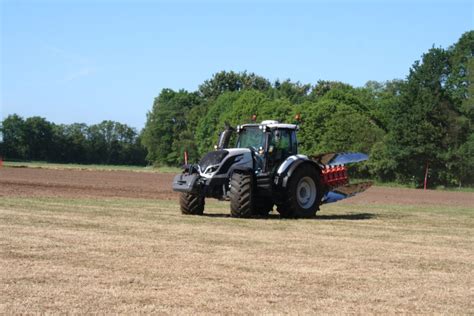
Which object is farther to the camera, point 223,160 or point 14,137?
point 14,137

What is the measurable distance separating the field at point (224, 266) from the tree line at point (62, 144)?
11644 cm

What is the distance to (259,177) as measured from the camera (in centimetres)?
1862

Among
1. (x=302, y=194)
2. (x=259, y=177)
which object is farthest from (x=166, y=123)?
Answer: (x=259, y=177)

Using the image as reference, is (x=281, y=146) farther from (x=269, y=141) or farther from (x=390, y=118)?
(x=390, y=118)

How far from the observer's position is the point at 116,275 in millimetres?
8695

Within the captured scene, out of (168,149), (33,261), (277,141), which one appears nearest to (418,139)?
(277,141)

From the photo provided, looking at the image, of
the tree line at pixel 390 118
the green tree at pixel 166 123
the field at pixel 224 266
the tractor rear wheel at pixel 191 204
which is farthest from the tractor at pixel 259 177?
the green tree at pixel 166 123

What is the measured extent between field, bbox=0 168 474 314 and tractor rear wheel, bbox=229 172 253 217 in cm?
67

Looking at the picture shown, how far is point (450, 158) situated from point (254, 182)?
43.0 m

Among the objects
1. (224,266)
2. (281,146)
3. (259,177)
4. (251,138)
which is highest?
(251,138)

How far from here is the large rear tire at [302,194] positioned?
19.0 m

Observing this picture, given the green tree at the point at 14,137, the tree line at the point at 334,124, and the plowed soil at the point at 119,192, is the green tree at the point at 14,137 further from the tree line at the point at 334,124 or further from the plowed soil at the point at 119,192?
the plowed soil at the point at 119,192

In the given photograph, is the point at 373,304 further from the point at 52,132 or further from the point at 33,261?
the point at 52,132

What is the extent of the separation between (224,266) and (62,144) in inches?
5179
